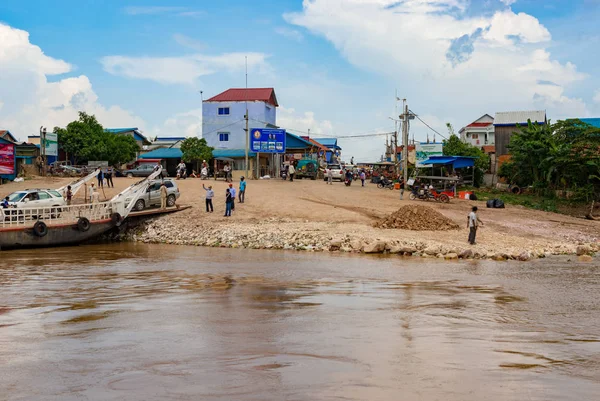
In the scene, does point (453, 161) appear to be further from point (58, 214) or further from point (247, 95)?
point (58, 214)

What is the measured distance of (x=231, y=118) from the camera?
57531mm

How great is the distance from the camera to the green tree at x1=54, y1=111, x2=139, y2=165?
59156 millimetres

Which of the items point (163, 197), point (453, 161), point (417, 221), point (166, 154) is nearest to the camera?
point (417, 221)

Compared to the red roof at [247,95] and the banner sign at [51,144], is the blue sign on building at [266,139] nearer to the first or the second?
the red roof at [247,95]

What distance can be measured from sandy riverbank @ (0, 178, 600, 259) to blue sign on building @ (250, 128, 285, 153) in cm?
1261

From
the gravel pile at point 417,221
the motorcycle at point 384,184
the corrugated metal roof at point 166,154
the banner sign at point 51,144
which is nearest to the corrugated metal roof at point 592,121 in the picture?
the motorcycle at point 384,184

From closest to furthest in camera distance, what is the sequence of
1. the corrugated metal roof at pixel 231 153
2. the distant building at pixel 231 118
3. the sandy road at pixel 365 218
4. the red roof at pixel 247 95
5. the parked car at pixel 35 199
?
1. the sandy road at pixel 365 218
2. the parked car at pixel 35 199
3. the corrugated metal roof at pixel 231 153
4. the distant building at pixel 231 118
5. the red roof at pixel 247 95

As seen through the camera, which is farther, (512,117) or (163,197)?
(512,117)

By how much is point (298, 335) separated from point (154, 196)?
23125 mm

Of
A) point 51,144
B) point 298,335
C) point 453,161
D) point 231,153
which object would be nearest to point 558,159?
point 453,161

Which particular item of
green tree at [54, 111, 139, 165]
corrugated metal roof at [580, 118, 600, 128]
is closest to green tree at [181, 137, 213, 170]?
green tree at [54, 111, 139, 165]

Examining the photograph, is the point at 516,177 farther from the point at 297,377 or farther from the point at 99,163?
the point at 297,377

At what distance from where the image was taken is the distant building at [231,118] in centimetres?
5719

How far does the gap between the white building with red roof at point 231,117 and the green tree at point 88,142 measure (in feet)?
33.4
